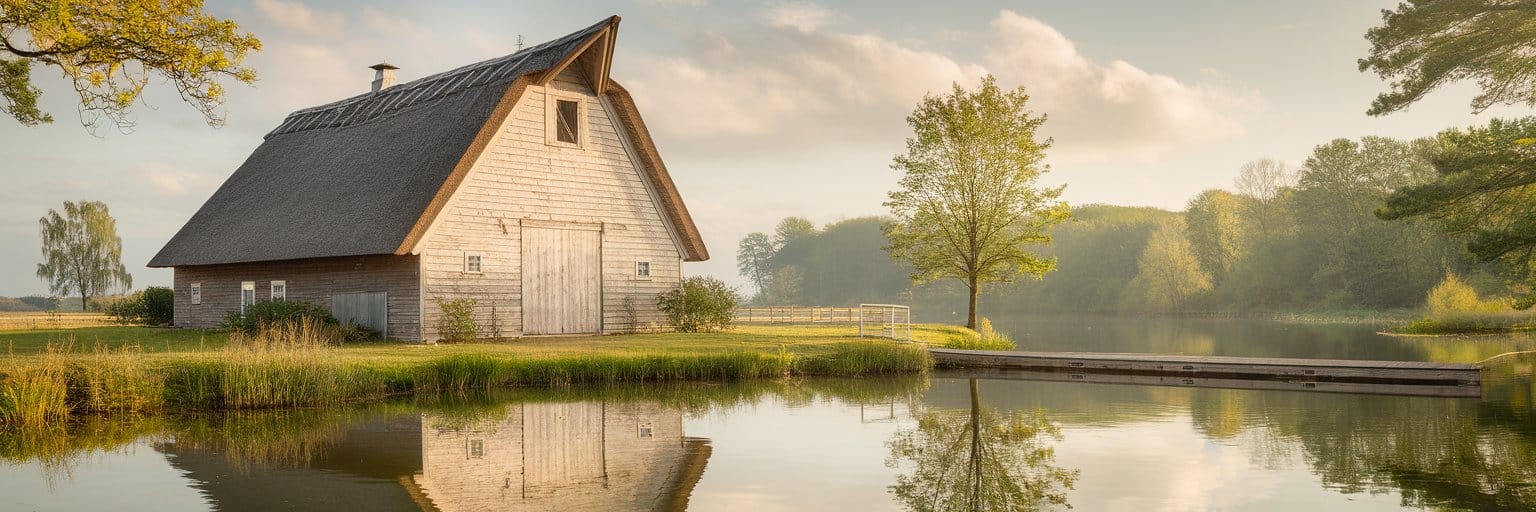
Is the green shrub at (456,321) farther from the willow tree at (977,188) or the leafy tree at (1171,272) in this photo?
the leafy tree at (1171,272)

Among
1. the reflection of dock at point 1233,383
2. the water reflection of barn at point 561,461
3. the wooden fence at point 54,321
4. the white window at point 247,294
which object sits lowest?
the reflection of dock at point 1233,383

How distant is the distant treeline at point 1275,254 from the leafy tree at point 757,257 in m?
15.5

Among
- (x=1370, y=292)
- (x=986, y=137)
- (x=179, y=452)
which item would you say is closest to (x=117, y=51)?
(x=179, y=452)

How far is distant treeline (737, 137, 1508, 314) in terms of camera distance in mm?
62906

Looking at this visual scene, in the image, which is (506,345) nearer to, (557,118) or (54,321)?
(557,118)

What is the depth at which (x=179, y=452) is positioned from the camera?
39.6ft

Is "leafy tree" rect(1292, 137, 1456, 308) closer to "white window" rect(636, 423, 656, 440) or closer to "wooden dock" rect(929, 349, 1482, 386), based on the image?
"wooden dock" rect(929, 349, 1482, 386)

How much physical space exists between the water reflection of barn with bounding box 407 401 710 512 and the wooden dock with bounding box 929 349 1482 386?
36.8 ft

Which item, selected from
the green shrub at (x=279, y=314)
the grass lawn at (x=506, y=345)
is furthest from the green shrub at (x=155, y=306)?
the green shrub at (x=279, y=314)

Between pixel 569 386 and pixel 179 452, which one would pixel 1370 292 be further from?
pixel 179 452

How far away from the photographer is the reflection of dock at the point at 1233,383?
1858 cm

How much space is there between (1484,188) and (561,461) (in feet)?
72.1

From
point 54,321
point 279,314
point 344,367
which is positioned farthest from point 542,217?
point 54,321

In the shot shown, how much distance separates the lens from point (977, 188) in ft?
120
